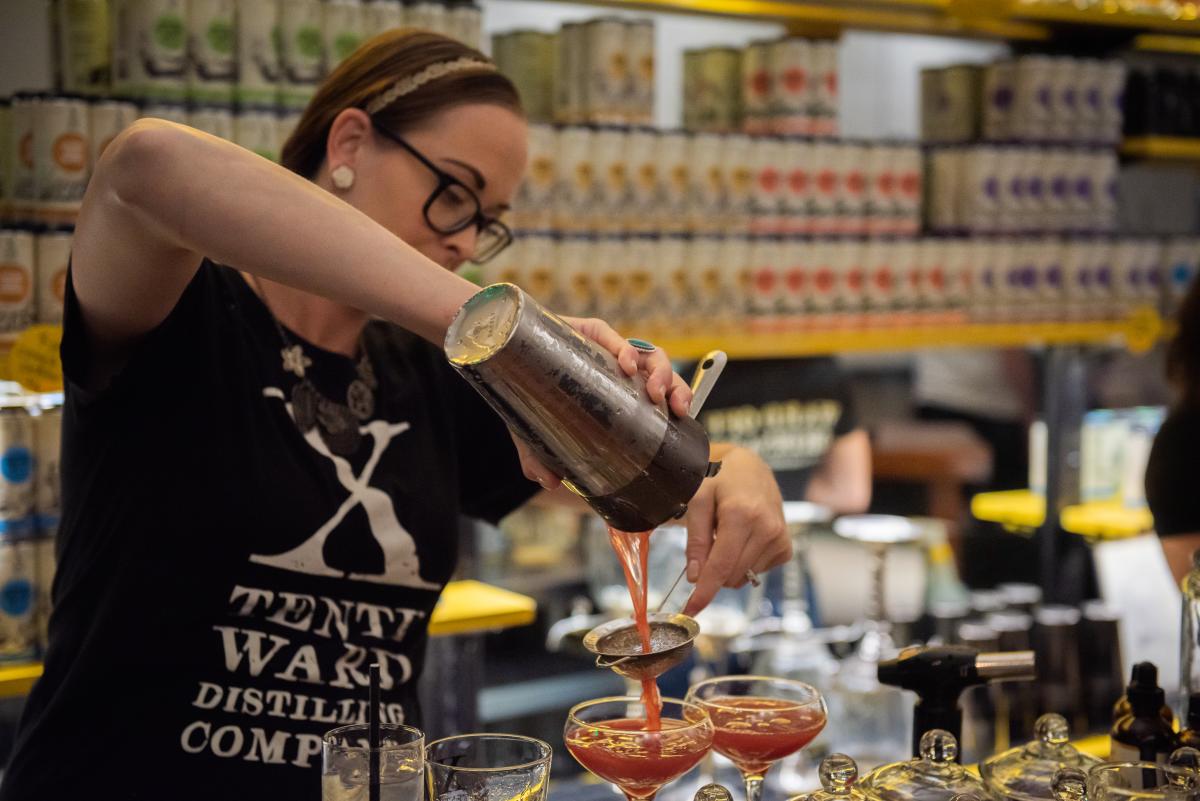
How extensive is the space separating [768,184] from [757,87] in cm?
25

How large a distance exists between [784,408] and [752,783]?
245 cm

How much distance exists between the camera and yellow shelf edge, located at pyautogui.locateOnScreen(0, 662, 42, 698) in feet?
6.74

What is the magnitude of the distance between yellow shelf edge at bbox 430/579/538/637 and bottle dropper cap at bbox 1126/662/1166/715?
4.56ft

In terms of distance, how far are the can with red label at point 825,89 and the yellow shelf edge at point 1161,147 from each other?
1.06 metres

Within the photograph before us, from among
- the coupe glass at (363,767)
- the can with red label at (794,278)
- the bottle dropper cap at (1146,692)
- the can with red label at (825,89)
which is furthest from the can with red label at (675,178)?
the coupe glass at (363,767)

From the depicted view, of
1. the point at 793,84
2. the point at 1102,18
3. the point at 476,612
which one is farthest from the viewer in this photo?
the point at 1102,18

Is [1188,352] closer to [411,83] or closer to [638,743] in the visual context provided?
[411,83]

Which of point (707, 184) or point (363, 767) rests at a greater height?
point (707, 184)

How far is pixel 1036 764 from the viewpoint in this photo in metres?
1.16

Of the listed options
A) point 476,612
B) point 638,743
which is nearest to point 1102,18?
point 476,612

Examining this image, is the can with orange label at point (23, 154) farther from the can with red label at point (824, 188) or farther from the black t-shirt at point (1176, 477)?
the black t-shirt at point (1176, 477)

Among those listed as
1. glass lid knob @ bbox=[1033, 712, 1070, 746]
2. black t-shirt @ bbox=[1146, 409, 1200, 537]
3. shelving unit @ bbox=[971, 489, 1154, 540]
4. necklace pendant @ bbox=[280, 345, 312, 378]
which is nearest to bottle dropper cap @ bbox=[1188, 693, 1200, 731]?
glass lid knob @ bbox=[1033, 712, 1070, 746]

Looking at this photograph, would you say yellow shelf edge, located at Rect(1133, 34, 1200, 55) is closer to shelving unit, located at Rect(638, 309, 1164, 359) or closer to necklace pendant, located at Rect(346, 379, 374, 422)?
shelving unit, located at Rect(638, 309, 1164, 359)

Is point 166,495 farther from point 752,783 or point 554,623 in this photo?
point 554,623
